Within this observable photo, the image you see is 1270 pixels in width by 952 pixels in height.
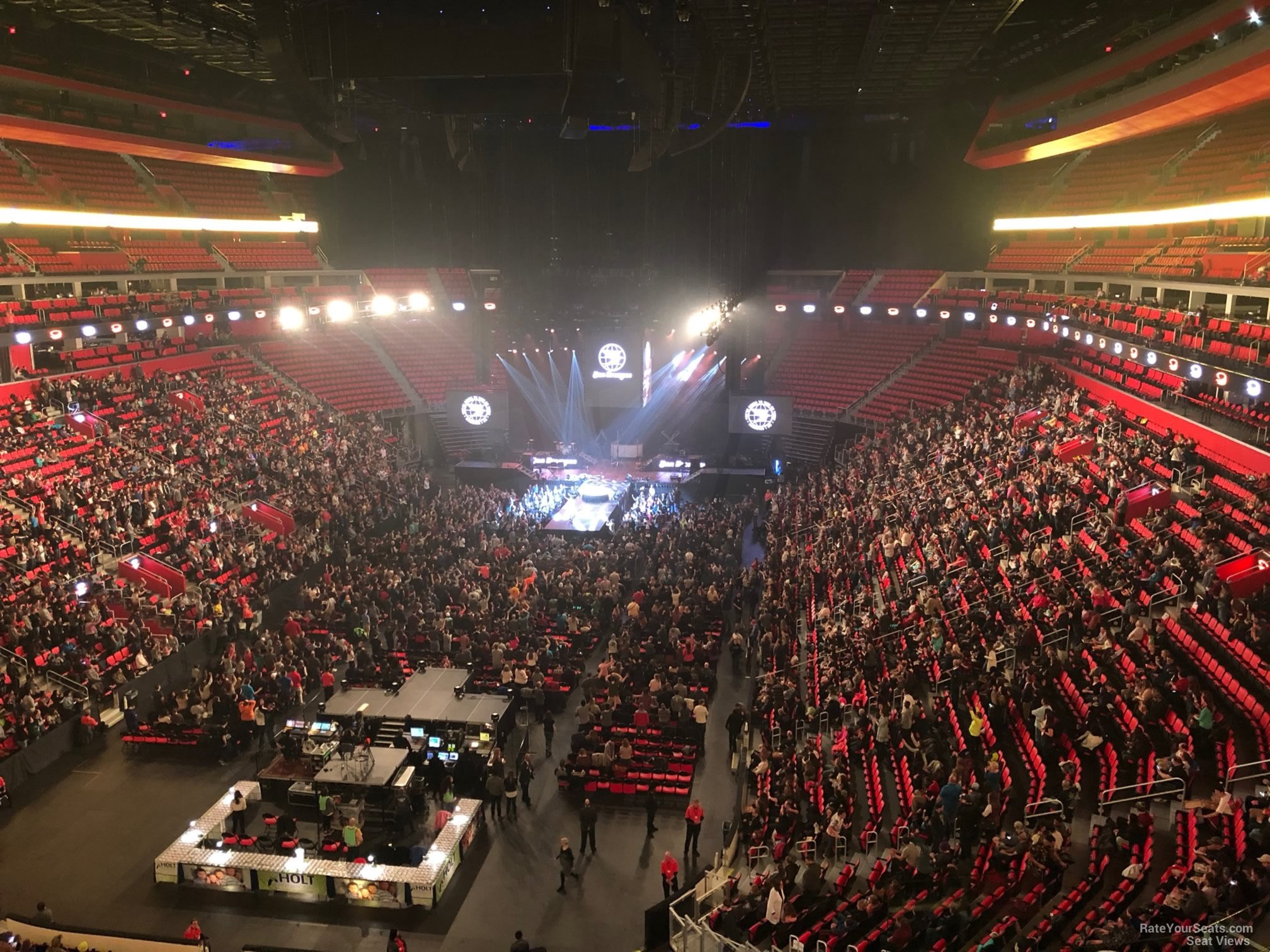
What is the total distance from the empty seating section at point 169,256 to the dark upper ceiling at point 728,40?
6480 mm

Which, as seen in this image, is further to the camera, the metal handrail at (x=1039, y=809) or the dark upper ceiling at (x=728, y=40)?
the dark upper ceiling at (x=728, y=40)

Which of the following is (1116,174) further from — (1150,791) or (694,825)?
(694,825)

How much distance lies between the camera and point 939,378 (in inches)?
1264

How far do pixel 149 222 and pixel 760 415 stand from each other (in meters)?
21.6

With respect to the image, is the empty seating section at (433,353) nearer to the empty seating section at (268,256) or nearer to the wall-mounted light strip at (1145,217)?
→ the empty seating section at (268,256)

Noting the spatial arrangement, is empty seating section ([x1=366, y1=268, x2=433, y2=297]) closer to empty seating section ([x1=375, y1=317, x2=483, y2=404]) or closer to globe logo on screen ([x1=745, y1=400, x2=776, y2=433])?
empty seating section ([x1=375, y1=317, x2=483, y2=404])

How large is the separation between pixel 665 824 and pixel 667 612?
5.29m

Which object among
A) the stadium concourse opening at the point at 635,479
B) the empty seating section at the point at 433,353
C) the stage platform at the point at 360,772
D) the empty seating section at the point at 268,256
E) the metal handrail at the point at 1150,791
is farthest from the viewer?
the empty seating section at the point at 433,353

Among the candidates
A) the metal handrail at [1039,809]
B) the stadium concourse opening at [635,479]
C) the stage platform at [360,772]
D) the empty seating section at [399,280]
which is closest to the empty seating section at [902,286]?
the stadium concourse opening at [635,479]

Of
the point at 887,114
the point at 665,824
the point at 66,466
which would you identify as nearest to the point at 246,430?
the point at 66,466

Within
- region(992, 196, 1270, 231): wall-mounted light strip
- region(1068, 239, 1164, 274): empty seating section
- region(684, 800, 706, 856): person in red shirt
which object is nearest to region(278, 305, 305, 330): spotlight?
region(684, 800, 706, 856): person in red shirt

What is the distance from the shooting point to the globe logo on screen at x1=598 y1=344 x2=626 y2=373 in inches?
1300

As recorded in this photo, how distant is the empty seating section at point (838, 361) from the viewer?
113 ft

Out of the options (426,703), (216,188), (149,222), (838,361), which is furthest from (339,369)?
(426,703)
